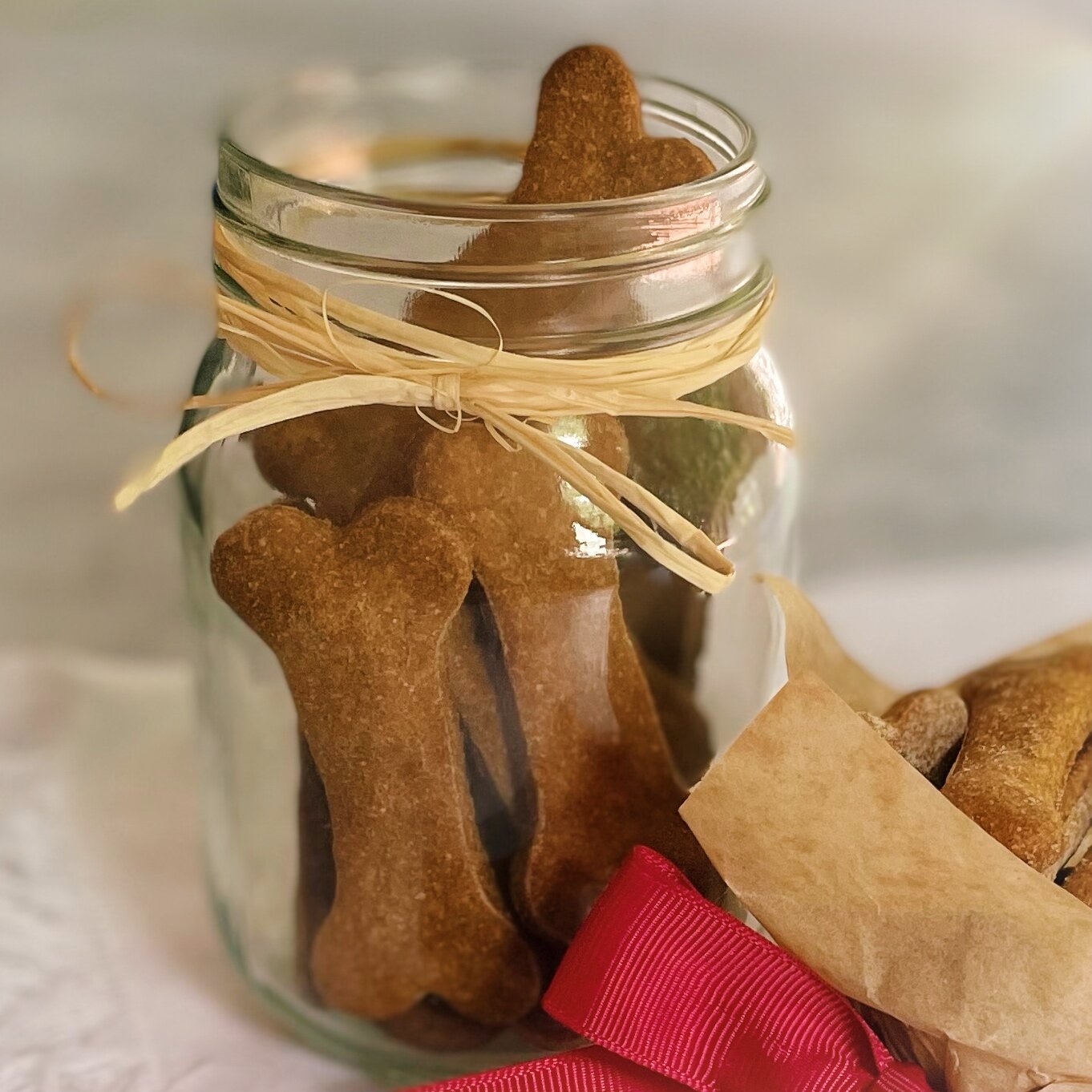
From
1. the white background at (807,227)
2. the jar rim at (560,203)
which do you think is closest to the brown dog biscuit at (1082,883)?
the jar rim at (560,203)

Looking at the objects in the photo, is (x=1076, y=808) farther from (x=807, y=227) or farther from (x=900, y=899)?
(x=807, y=227)

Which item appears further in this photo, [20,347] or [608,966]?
[20,347]

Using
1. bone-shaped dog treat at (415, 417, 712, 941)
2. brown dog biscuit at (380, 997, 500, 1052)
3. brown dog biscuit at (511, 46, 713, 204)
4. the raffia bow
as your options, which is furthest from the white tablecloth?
brown dog biscuit at (511, 46, 713, 204)

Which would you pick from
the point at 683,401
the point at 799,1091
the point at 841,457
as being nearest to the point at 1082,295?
the point at 841,457

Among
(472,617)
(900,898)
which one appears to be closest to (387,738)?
(472,617)

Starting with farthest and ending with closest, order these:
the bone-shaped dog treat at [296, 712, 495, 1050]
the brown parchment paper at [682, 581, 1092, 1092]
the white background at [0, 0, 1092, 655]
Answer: the white background at [0, 0, 1092, 655] → the bone-shaped dog treat at [296, 712, 495, 1050] → the brown parchment paper at [682, 581, 1092, 1092]

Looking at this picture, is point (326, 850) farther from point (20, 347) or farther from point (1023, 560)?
point (1023, 560)

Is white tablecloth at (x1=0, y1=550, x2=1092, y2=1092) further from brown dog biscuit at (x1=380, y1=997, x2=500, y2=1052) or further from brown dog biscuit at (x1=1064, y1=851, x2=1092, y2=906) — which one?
brown dog biscuit at (x1=1064, y1=851, x2=1092, y2=906)

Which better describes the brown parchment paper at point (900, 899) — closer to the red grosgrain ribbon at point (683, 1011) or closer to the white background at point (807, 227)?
the red grosgrain ribbon at point (683, 1011)
